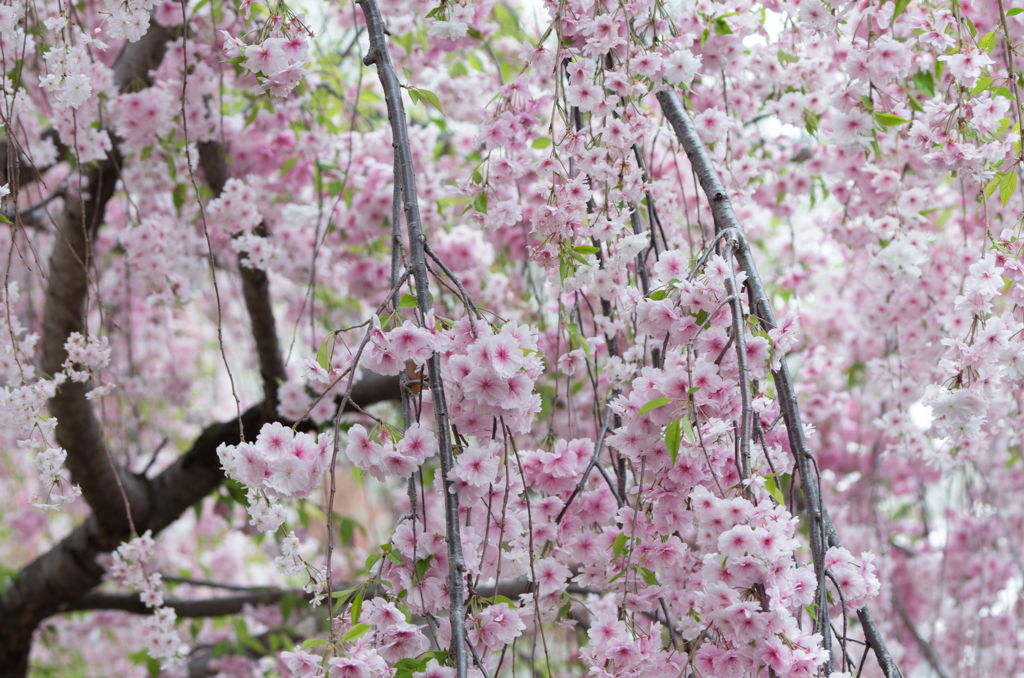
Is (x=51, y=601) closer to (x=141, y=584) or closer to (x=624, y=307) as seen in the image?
(x=141, y=584)

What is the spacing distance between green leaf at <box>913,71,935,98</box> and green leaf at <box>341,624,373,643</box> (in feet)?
4.07

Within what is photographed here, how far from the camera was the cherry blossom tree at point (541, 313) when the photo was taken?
0.76m

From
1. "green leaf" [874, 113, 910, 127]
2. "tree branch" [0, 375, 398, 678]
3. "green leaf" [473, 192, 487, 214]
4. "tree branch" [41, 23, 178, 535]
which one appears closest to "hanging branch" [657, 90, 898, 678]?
"green leaf" [473, 192, 487, 214]

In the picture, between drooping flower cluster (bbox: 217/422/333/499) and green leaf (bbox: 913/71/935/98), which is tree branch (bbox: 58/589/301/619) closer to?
drooping flower cluster (bbox: 217/422/333/499)

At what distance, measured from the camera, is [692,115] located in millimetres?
1319

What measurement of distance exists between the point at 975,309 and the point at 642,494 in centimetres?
52

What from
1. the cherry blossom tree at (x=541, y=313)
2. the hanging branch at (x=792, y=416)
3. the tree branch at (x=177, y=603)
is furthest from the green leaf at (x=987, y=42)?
the tree branch at (x=177, y=603)

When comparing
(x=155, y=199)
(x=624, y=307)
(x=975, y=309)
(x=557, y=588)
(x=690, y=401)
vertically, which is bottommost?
(x=557, y=588)

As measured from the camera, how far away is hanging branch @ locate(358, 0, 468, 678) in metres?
0.70

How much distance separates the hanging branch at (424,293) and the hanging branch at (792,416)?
337mm

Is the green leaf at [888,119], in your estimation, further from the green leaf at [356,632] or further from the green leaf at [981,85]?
the green leaf at [356,632]

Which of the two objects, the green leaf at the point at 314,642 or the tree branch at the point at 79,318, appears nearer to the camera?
the green leaf at the point at 314,642

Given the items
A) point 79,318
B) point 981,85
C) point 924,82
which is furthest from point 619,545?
point 79,318

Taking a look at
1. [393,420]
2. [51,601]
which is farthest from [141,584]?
[393,420]
